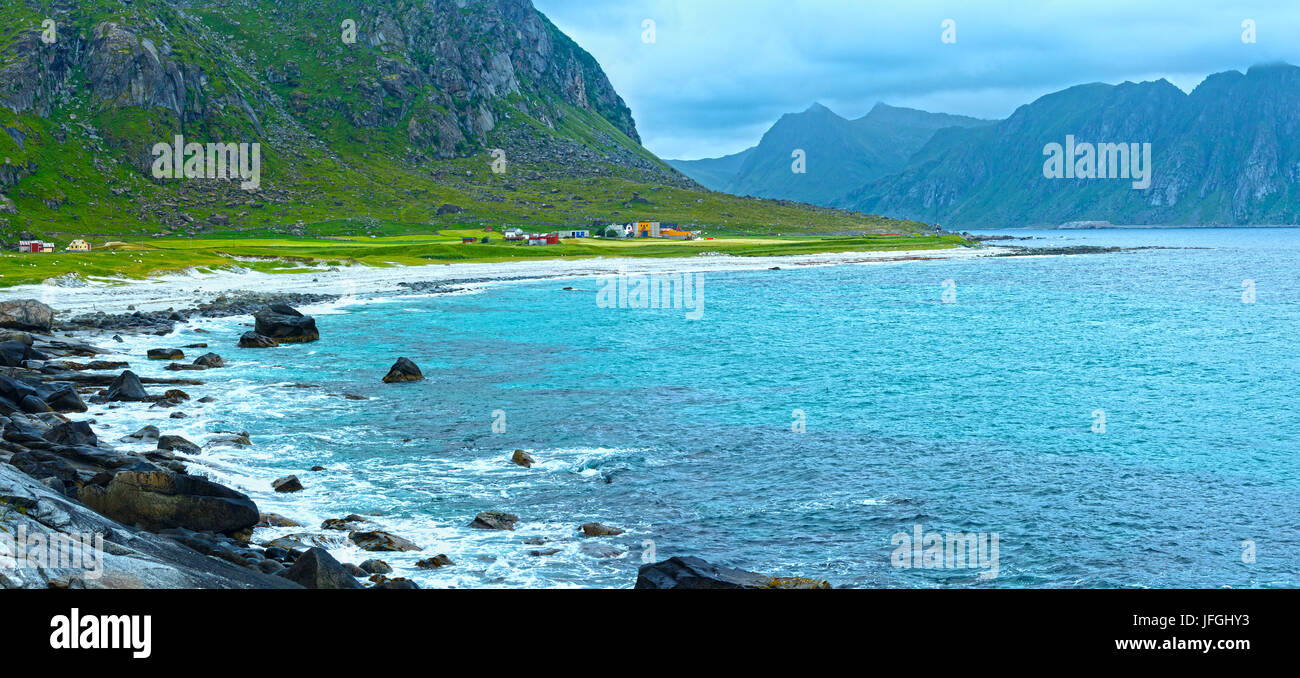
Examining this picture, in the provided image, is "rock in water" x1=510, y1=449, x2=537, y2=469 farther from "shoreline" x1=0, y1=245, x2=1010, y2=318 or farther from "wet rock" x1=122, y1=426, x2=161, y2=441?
"shoreline" x1=0, y1=245, x2=1010, y2=318

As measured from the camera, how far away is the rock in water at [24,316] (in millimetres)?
68875

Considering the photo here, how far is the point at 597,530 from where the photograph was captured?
30.1m

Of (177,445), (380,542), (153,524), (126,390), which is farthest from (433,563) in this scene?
(126,390)

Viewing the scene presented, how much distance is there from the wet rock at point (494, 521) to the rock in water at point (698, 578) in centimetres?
939

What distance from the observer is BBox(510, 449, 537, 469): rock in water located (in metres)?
38.7

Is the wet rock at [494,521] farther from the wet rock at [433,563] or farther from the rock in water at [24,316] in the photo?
the rock in water at [24,316]

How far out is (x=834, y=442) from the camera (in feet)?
145

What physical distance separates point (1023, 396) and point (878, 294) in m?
83.0

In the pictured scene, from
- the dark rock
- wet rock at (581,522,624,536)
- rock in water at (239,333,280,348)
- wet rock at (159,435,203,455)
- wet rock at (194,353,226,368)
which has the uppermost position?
rock in water at (239,333,280,348)

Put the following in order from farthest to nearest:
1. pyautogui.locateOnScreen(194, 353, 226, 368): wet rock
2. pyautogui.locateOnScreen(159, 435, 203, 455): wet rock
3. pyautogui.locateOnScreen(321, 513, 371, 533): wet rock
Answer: pyautogui.locateOnScreen(194, 353, 226, 368): wet rock, pyautogui.locateOnScreen(159, 435, 203, 455): wet rock, pyautogui.locateOnScreen(321, 513, 371, 533): wet rock

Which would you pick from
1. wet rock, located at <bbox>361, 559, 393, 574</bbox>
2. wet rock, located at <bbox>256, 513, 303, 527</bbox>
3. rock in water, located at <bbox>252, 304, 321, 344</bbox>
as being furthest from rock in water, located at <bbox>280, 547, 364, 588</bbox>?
rock in water, located at <bbox>252, 304, 321, 344</bbox>

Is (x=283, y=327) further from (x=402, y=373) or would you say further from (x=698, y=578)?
(x=698, y=578)

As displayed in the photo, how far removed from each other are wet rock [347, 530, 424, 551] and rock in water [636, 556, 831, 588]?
29.7ft
